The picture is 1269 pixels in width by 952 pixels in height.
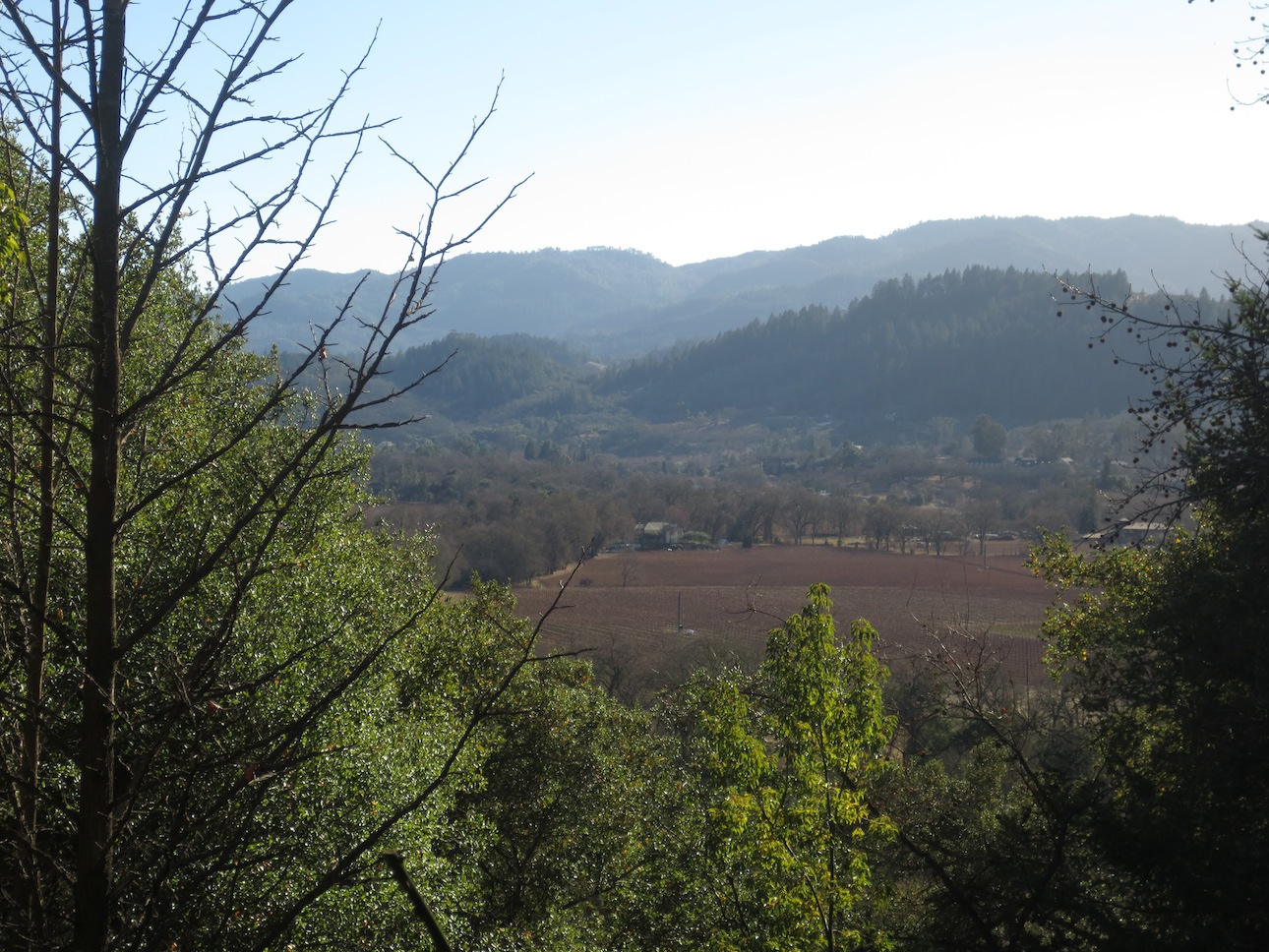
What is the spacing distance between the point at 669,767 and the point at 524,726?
380 centimetres

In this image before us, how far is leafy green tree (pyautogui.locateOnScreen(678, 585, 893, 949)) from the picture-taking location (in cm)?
771

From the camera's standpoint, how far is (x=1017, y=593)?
46.2m

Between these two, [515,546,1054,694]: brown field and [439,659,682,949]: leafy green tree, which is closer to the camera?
[439,659,682,949]: leafy green tree

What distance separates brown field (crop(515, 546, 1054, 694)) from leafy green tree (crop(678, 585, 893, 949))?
15349 millimetres

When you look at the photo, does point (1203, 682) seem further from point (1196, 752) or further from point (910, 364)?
point (910, 364)

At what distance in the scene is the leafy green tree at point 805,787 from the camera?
7711 mm

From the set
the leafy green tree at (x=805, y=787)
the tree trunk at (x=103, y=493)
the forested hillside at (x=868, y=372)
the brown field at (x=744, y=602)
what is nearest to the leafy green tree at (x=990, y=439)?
the forested hillside at (x=868, y=372)

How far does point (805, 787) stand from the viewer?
8.00m

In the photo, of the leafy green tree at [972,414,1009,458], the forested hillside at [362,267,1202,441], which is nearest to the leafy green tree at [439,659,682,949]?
the leafy green tree at [972,414,1009,458]

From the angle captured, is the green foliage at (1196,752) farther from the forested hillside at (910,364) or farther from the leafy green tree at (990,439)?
the forested hillside at (910,364)

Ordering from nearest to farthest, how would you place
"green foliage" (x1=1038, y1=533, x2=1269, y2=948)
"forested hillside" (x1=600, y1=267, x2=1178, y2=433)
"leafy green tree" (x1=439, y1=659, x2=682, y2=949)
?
"green foliage" (x1=1038, y1=533, x2=1269, y2=948)
"leafy green tree" (x1=439, y1=659, x2=682, y2=949)
"forested hillside" (x1=600, y1=267, x2=1178, y2=433)

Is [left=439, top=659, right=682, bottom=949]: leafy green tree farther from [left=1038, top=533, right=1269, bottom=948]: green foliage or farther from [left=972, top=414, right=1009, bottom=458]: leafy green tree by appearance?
[left=972, top=414, right=1009, bottom=458]: leafy green tree

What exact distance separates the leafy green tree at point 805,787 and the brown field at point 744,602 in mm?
15349

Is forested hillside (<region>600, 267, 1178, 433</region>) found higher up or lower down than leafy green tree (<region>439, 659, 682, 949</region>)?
higher up
